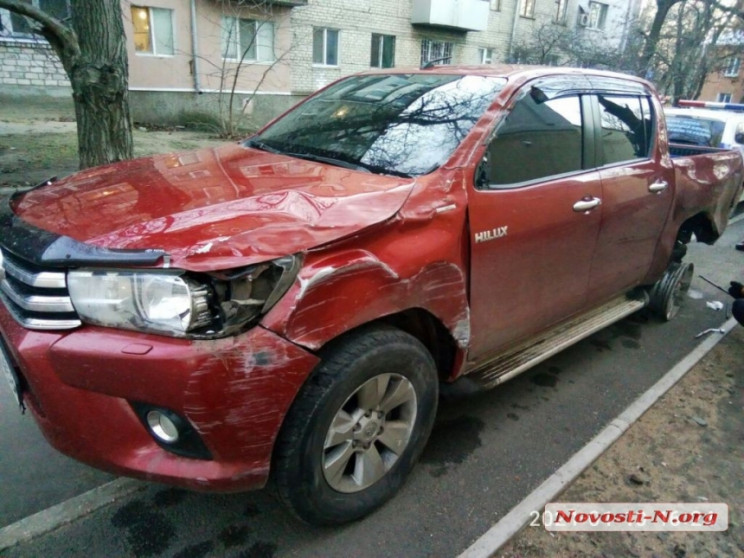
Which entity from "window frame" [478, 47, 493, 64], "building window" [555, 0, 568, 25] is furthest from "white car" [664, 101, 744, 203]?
"building window" [555, 0, 568, 25]

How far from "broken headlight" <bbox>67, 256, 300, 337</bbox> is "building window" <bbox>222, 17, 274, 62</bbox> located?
48.9 ft

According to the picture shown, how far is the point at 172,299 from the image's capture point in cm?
167

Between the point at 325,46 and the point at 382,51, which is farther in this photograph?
the point at 382,51

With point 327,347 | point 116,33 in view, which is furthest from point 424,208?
point 116,33

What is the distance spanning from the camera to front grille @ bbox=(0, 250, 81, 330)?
5.68 ft

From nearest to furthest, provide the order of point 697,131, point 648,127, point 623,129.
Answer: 1. point 623,129
2. point 648,127
3. point 697,131

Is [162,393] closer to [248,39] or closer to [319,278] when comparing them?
[319,278]

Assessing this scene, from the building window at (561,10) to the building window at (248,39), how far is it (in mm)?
14707

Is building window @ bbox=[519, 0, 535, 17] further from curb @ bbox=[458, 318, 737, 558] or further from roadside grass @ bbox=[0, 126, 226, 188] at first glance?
curb @ bbox=[458, 318, 737, 558]

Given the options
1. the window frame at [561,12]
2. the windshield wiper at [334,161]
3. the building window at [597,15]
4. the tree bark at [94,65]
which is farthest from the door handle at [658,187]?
the building window at [597,15]

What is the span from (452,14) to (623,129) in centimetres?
1800

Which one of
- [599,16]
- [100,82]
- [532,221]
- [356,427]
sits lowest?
[356,427]

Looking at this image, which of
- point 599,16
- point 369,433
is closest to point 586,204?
point 369,433

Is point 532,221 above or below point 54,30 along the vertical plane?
below
